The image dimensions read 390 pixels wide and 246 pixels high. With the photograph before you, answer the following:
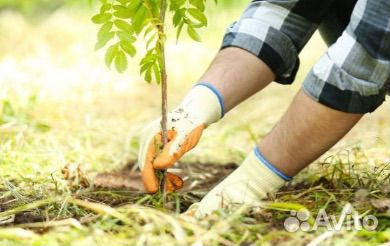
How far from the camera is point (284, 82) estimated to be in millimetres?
1843

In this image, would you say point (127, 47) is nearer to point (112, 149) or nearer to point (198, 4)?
point (198, 4)

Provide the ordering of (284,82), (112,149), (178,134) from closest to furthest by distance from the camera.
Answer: (178,134)
(284,82)
(112,149)

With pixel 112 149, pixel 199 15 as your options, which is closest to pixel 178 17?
pixel 199 15

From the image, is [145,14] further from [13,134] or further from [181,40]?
[181,40]

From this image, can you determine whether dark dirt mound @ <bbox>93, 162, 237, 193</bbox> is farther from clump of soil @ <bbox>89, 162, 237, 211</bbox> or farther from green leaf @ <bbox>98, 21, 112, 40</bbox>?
green leaf @ <bbox>98, 21, 112, 40</bbox>

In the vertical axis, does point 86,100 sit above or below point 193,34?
below

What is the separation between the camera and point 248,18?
1782mm

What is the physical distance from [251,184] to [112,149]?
1118mm

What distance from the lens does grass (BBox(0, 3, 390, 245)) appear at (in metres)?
1.26

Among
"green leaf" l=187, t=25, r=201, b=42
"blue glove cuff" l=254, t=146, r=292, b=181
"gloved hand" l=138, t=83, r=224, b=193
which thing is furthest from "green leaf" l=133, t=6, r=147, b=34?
"blue glove cuff" l=254, t=146, r=292, b=181

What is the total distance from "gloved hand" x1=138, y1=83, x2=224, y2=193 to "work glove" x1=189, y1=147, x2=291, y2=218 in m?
0.12

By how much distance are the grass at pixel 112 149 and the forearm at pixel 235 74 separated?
0.27 meters

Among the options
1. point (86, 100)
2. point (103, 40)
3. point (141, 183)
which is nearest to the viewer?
point (103, 40)

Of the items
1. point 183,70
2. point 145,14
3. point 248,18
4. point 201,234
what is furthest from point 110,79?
point 201,234
